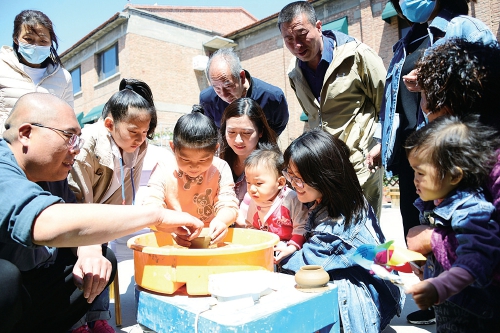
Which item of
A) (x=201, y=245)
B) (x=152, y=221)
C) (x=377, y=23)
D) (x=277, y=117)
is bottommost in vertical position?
(x=201, y=245)

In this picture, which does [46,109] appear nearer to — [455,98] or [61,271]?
[61,271]

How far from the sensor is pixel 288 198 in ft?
7.55

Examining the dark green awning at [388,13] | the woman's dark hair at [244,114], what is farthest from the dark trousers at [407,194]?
the dark green awning at [388,13]

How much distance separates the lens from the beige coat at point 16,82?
9.55 ft

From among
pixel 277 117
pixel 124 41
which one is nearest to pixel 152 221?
pixel 277 117

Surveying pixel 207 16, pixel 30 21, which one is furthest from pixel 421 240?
pixel 207 16

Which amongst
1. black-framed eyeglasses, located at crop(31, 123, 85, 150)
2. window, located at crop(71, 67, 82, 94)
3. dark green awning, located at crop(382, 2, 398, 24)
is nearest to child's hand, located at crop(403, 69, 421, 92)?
black-framed eyeglasses, located at crop(31, 123, 85, 150)

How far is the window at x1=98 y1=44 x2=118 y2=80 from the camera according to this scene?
631 inches

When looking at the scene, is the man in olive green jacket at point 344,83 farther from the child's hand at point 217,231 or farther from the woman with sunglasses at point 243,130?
the child's hand at point 217,231

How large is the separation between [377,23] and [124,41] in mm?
8883

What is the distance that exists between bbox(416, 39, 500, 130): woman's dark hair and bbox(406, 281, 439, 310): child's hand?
0.62m

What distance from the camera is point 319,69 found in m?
2.90

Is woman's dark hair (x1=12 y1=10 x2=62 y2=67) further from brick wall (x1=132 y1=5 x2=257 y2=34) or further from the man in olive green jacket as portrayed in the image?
brick wall (x1=132 y1=5 x2=257 y2=34)

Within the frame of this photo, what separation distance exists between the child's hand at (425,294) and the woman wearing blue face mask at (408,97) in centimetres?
113
